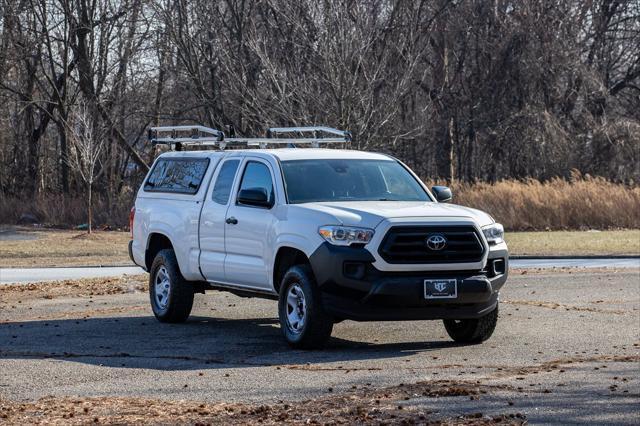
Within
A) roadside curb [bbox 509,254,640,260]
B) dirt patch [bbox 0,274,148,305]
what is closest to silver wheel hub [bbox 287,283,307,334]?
dirt patch [bbox 0,274,148,305]

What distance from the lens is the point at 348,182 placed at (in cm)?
1352

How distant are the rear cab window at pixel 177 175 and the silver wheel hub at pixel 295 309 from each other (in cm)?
261

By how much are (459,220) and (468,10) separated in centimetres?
3690

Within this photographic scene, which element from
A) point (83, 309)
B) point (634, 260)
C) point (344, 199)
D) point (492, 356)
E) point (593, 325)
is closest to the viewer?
point (492, 356)

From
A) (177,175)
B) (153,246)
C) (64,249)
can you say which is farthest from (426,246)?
(64,249)

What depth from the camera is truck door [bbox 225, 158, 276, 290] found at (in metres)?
13.1

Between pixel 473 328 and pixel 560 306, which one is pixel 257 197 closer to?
pixel 473 328

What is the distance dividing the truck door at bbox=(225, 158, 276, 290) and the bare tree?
25.8 m

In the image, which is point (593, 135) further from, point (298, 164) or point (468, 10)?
point (298, 164)

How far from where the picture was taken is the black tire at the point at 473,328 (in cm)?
1275

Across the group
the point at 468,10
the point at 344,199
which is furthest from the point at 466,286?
the point at 468,10

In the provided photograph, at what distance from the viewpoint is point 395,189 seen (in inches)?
540

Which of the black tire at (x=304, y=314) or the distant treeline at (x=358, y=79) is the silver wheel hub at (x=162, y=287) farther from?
the distant treeline at (x=358, y=79)

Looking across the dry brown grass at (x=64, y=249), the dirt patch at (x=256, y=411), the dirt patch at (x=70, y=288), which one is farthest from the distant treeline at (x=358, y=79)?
the dirt patch at (x=256, y=411)
